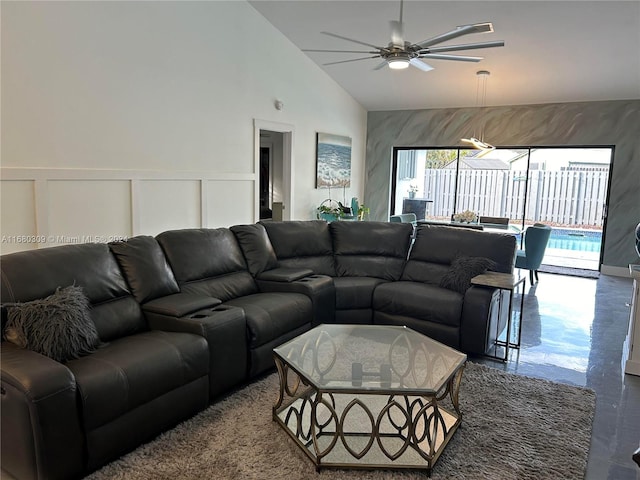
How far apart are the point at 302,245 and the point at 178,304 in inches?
69.9

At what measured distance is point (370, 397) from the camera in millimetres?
2986

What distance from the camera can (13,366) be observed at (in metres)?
2.07

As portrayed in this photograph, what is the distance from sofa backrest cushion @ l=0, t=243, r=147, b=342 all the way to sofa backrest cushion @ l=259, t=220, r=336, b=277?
1684 mm

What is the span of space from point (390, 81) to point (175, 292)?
5.89 meters

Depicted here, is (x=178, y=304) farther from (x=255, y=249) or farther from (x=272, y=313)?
(x=255, y=249)

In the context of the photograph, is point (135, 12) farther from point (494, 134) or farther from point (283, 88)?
point (494, 134)

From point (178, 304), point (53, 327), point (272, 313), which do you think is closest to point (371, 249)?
point (272, 313)

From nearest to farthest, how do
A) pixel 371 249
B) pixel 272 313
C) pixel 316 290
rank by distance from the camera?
pixel 272 313 → pixel 316 290 → pixel 371 249

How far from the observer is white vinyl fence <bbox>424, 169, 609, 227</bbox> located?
784 centimetres

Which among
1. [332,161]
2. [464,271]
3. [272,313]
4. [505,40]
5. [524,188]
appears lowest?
[272,313]

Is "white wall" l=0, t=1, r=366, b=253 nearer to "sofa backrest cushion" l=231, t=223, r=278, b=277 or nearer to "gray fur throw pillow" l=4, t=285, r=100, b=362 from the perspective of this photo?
"sofa backrest cushion" l=231, t=223, r=278, b=277

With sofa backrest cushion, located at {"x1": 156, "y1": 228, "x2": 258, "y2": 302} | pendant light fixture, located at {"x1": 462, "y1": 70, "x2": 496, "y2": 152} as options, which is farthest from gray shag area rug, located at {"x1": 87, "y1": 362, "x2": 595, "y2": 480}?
pendant light fixture, located at {"x1": 462, "y1": 70, "x2": 496, "y2": 152}

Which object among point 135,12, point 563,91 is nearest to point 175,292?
point 135,12

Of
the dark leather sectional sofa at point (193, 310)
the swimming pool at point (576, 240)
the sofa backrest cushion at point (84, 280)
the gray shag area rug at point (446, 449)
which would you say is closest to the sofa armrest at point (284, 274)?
the dark leather sectional sofa at point (193, 310)
